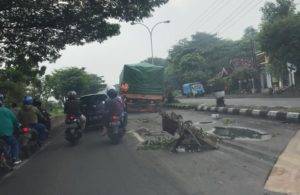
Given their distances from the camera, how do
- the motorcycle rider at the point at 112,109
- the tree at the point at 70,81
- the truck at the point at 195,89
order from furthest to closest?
the truck at the point at 195,89
the tree at the point at 70,81
the motorcycle rider at the point at 112,109

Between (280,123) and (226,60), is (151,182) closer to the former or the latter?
(280,123)

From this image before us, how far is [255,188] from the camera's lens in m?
6.15

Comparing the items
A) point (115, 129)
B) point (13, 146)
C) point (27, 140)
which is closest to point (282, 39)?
point (115, 129)

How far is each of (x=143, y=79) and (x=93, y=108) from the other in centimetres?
984

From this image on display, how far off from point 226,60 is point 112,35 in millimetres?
55910

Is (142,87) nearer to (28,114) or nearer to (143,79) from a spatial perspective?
(143,79)

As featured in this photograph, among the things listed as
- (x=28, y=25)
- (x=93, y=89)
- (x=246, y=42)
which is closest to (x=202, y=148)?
(x=28, y=25)

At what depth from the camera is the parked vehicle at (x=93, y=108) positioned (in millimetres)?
18328

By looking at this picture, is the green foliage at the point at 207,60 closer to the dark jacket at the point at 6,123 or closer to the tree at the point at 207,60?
the tree at the point at 207,60

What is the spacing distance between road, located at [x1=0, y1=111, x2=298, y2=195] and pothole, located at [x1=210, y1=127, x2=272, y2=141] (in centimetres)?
41

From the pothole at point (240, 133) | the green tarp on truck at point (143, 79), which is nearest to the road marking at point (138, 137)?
the pothole at point (240, 133)

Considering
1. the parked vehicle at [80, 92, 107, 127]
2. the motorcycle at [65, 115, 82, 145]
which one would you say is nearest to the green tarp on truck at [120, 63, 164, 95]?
the parked vehicle at [80, 92, 107, 127]

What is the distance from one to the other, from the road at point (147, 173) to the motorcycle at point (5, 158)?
8.9 inches

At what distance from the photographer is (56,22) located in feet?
52.1
